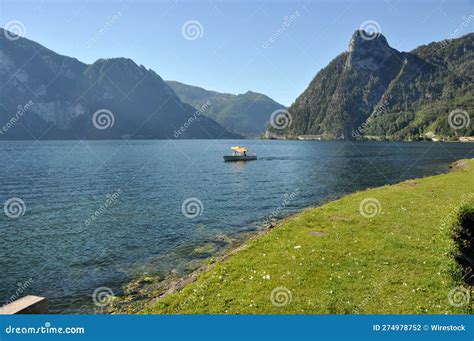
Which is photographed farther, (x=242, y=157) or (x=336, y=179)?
(x=242, y=157)

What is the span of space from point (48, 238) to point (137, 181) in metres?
41.4

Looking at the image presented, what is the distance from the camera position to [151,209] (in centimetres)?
4738

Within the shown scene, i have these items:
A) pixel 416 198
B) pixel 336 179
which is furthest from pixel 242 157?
pixel 416 198

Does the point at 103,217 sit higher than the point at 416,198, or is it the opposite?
the point at 416,198

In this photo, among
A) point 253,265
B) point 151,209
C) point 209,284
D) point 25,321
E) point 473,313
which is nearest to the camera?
point 25,321

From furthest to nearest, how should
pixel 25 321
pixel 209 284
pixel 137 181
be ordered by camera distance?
1. pixel 137 181
2. pixel 209 284
3. pixel 25 321

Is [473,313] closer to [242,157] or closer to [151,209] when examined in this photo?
[151,209]
